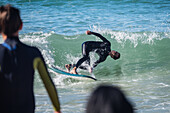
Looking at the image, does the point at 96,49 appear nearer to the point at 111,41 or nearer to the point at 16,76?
the point at 111,41

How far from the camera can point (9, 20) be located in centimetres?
193

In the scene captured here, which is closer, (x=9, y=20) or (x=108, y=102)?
(x=108, y=102)

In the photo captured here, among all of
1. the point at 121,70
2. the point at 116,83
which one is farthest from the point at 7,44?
the point at 121,70

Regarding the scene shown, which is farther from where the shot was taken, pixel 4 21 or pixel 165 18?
pixel 165 18

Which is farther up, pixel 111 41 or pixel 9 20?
pixel 9 20

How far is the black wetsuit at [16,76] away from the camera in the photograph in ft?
6.15

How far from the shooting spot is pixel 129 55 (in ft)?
36.9

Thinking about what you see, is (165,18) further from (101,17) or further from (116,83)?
(116,83)

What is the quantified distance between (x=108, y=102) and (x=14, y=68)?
977mm

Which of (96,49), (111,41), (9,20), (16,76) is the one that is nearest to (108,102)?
(16,76)

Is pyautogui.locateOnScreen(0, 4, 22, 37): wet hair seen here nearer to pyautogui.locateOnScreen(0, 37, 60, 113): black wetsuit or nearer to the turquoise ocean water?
pyautogui.locateOnScreen(0, 37, 60, 113): black wetsuit

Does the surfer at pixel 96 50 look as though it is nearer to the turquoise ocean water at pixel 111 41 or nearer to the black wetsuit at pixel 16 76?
the turquoise ocean water at pixel 111 41

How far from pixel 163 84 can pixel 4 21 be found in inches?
223

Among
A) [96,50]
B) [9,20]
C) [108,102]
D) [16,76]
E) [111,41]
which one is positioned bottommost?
[111,41]
